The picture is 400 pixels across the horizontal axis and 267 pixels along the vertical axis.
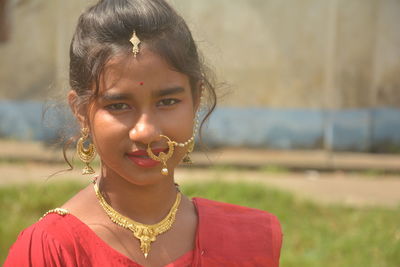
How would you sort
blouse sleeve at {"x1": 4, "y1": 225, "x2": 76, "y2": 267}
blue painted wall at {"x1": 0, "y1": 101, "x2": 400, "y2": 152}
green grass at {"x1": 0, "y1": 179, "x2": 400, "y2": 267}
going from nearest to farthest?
blouse sleeve at {"x1": 4, "y1": 225, "x2": 76, "y2": 267} → green grass at {"x1": 0, "y1": 179, "x2": 400, "y2": 267} → blue painted wall at {"x1": 0, "y1": 101, "x2": 400, "y2": 152}

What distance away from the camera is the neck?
80.4 inches

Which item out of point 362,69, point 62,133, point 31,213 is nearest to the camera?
point 62,133

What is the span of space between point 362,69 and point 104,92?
6.23m

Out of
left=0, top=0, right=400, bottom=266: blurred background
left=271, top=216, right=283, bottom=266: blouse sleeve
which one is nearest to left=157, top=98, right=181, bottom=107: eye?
left=271, top=216, right=283, bottom=266: blouse sleeve

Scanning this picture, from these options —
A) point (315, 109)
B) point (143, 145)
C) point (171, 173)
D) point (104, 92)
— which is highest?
point (104, 92)

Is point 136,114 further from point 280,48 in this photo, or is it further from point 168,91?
point 280,48

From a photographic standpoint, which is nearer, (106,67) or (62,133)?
(106,67)

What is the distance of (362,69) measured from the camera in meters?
7.75

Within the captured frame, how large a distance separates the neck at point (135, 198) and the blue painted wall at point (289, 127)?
565 centimetres

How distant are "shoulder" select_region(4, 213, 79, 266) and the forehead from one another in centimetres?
41

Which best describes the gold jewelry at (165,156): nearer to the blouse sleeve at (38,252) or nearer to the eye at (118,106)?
the eye at (118,106)

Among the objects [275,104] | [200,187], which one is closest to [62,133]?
[200,187]

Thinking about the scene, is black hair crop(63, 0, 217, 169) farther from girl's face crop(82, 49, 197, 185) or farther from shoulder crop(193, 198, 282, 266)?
shoulder crop(193, 198, 282, 266)

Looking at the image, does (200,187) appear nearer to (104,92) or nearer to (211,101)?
(211,101)
